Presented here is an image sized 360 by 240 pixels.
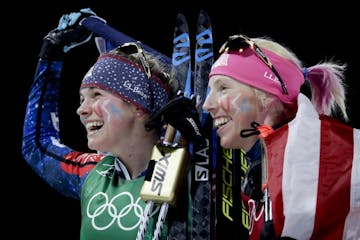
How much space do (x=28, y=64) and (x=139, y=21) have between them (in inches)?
24.7

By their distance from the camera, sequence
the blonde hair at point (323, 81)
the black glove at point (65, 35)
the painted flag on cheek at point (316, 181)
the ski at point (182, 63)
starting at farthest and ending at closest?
the black glove at point (65, 35) < the ski at point (182, 63) < the blonde hair at point (323, 81) < the painted flag on cheek at point (316, 181)

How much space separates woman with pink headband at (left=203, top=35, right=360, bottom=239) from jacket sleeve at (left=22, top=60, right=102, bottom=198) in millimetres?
642

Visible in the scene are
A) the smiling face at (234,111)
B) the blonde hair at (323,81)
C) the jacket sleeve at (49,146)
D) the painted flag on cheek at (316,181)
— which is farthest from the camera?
the jacket sleeve at (49,146)

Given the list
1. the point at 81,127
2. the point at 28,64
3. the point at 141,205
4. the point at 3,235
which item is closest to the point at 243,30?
the point at 141,205

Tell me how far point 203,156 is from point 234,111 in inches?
10.2

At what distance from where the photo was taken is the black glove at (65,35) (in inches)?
102

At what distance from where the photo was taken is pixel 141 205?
2189mm

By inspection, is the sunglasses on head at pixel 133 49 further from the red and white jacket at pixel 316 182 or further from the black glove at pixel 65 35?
the red and white jacket at pixel 316 182

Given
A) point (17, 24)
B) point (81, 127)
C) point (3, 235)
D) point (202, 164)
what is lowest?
point (3, 235)

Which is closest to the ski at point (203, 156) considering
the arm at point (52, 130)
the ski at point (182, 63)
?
the ski at point (182, 63)

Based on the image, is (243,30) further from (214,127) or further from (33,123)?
(33,123)

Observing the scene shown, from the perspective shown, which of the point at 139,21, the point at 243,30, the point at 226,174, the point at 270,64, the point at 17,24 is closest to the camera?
the point at 270,64

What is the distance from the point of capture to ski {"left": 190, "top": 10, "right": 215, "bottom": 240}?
2.11 m

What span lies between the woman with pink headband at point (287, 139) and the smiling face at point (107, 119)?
1.04 feet
